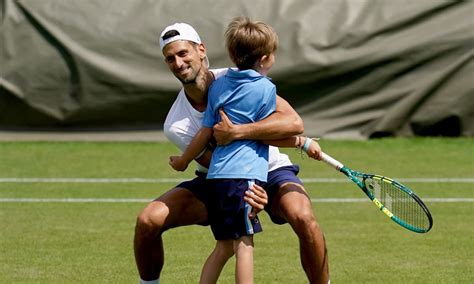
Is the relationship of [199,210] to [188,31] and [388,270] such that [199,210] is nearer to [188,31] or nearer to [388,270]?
[188,31]

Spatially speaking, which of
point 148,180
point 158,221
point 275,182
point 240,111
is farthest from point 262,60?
point 148,180

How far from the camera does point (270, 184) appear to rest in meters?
6.42

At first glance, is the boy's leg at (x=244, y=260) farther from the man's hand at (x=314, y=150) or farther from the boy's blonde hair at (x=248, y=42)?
the boy's blonde hair at (x=248, y=42)

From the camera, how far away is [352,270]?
7.49m

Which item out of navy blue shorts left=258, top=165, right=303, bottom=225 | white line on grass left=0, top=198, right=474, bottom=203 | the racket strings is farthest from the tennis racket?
white line on grass left=0, top=198, right=474, bottom=203

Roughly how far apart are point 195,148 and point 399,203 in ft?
3.93

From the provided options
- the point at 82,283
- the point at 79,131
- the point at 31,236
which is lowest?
the point at 79,131

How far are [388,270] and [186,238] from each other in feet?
5.85

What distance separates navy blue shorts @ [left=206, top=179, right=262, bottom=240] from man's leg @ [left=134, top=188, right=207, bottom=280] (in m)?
0.31

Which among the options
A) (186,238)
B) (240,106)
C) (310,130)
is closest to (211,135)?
(240,106)

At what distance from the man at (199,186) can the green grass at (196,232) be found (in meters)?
0.91

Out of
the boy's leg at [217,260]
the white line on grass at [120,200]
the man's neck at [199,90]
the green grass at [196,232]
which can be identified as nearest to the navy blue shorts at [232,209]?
the boy's leg at [217,260]

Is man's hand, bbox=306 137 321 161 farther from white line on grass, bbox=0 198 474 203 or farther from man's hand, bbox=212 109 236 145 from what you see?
white line on grass, bbox=0 198 474 203

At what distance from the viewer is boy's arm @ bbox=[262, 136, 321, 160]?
20.3 feet
